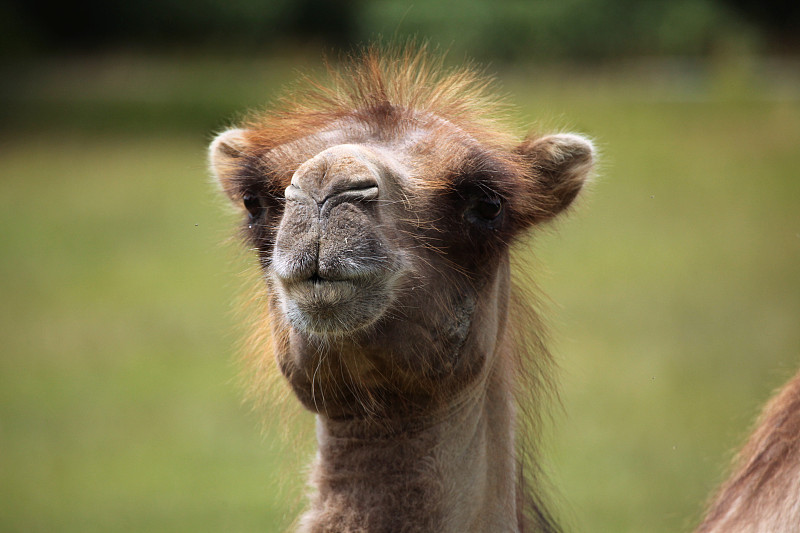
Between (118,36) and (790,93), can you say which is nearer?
(790,93)

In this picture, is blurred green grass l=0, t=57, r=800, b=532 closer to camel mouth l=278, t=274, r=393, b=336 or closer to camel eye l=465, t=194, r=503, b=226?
camel eye l=465, t=194, r=503, b=226

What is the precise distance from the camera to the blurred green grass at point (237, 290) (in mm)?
10742

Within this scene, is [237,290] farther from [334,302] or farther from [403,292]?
[334,302]

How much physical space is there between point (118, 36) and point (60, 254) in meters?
19.3

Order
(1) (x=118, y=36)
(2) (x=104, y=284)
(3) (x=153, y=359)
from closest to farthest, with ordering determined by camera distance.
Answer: (3) (x=153, y=359)
(2) (x=104, y=284)
(1) (x=118, y=36)

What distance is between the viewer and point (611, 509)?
9977 millimetres

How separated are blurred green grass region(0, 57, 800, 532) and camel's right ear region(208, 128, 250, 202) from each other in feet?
1.32

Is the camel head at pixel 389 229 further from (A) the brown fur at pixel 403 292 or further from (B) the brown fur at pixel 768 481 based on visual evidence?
(B) the brown fur at pixel 768 481

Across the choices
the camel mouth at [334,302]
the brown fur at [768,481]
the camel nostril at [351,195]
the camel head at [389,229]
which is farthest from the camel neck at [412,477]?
the camel nostril at [351,195]

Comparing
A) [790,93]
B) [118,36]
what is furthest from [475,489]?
[118,36]

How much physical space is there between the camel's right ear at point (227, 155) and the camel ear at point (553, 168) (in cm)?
125

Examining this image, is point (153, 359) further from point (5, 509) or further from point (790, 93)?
point (790, 93)

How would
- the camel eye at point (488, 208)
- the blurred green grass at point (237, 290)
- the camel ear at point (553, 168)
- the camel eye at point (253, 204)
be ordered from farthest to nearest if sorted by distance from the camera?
1. the blurred green grass at point (237, 290)
2. the camel ear at point (553, 168)
3. the camel eye at point (253, 204)
4. the camel eye at point (488, 208)

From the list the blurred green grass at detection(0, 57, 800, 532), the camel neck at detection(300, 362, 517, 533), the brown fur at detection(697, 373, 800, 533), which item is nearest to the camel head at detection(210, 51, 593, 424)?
the camel neck at detection(300, 362, 517, 533)
